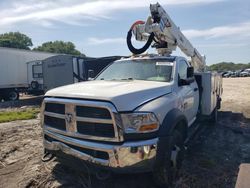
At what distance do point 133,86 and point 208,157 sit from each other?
2.43 metres

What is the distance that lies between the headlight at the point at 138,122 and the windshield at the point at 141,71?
4.73ft

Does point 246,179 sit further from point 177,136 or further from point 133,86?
point 133,86

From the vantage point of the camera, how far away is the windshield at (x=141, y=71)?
5250 millimetres

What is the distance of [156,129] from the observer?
3904mm

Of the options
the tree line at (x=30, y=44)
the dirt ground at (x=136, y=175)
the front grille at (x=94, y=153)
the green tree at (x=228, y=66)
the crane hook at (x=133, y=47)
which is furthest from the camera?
the green tree at (x=228, y=66)

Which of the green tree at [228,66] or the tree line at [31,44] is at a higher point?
the tree line at [31,44]

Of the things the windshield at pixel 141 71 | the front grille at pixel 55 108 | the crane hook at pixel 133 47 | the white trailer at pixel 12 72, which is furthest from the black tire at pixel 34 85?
the front grille at pixel 55 108

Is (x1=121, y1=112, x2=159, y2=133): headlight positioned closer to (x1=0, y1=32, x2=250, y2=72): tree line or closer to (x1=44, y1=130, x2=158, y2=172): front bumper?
(x1=44, y1=130, x2=158, y2=172): front bumper

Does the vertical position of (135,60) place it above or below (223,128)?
Answer: above

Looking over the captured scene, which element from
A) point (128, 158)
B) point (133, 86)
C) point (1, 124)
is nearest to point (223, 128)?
point (133, 86)

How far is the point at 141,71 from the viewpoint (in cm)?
546

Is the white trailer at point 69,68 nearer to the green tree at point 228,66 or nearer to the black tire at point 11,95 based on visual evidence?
the black tire at point 11,95

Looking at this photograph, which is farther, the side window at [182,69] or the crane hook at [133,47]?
the crane hook at [133,47]

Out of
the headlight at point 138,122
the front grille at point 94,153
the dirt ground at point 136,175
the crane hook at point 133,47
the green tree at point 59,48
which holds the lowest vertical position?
the dirt ground at point 136,175
